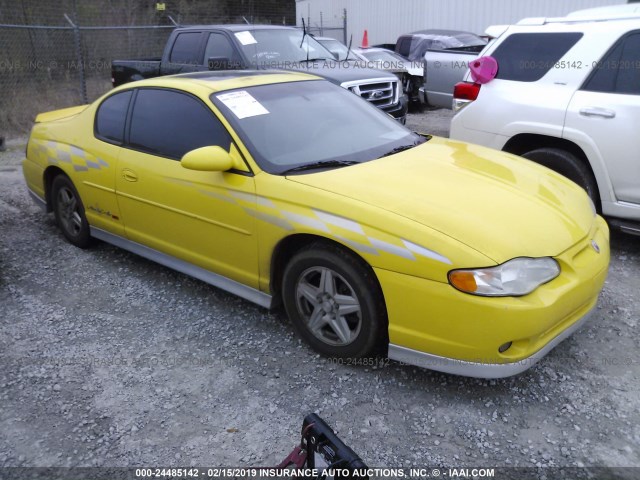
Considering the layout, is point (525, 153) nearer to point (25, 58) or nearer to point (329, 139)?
point (329, 139)

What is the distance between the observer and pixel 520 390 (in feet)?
9.89

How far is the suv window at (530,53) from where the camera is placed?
4.93 m

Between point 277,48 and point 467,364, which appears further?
point 277,48

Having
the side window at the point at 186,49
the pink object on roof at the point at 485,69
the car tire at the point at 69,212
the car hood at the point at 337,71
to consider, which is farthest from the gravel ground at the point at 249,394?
the side window at the point at 186,49

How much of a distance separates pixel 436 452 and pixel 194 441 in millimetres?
1148

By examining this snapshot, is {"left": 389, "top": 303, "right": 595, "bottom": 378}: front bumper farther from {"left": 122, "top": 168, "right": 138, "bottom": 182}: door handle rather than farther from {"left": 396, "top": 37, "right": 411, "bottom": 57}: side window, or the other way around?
{"left": 396, "top": 37, "right": 411, "bottom": 57}: side window

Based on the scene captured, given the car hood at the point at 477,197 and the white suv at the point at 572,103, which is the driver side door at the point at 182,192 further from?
the white suv at the point at 572,103

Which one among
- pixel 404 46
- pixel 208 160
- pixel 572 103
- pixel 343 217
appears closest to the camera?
pixel 343 217

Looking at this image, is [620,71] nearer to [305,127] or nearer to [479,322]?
[305,127]

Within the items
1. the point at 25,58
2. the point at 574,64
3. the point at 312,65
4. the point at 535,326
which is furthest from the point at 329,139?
the point at 25,58

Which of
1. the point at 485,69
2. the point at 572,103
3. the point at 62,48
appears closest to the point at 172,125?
the point at 485,69

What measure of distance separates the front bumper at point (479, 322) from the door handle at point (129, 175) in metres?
2.11

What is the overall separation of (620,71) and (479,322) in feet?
10.1

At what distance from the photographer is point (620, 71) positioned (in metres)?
4.55
